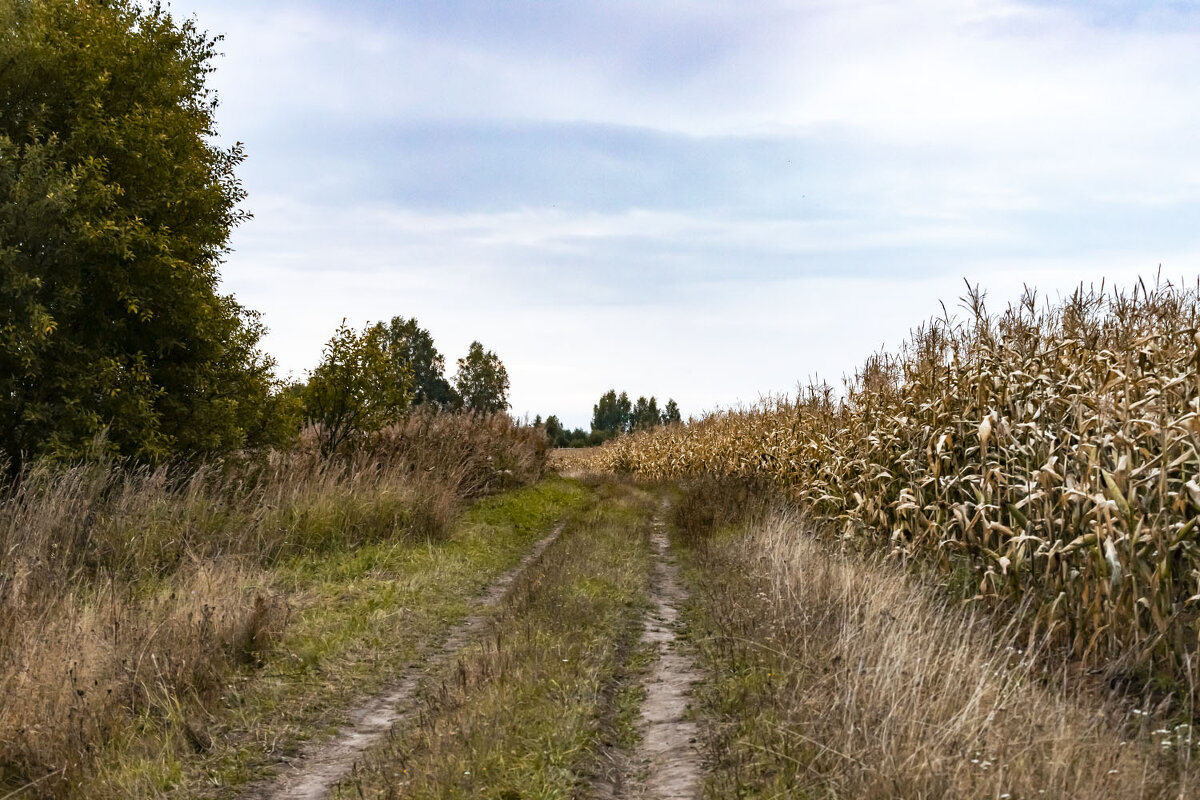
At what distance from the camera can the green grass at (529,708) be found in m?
5.11

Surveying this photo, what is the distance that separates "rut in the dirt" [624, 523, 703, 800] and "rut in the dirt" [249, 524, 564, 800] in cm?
190

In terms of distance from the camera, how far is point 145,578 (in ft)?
31.1

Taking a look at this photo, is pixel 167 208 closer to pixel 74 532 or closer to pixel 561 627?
pixel 74 532

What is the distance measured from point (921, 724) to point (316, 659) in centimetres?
542

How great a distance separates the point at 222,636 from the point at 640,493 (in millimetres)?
20441

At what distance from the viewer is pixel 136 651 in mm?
6773

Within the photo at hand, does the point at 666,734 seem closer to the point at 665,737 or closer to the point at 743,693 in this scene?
the point at 665,737

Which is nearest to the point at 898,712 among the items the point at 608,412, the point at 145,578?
the point at 145,578

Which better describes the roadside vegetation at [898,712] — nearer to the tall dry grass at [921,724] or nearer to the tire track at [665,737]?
the tall dry grass at [921,724]

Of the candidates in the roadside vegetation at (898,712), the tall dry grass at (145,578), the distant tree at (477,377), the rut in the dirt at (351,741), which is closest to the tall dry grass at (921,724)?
the roadside vegetation at (898,712)

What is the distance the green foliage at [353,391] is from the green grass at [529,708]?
885 centimetres

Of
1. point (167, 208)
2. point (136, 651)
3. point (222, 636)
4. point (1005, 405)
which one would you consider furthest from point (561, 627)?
point (167, 208)

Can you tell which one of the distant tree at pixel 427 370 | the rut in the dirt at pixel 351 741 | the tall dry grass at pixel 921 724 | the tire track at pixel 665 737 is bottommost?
the rut in the dirt at pixel 351 741

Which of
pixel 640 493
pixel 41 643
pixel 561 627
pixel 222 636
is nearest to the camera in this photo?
pixel 41 643
